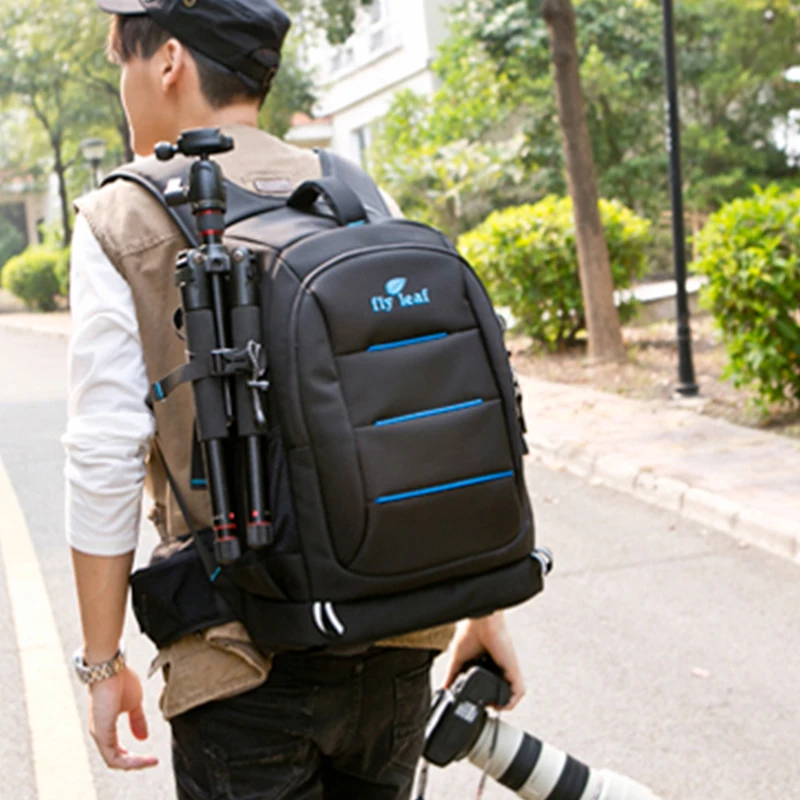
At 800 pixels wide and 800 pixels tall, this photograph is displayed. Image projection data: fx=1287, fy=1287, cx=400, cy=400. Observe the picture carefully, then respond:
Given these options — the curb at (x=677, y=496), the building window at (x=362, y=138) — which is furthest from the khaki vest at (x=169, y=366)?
the building window at (x=362, y=138)

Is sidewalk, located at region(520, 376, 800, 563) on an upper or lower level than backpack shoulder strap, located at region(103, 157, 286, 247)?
lower

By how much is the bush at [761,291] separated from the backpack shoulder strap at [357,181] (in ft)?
21.9

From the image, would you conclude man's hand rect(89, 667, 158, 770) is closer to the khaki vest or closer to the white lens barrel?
the khaki vest

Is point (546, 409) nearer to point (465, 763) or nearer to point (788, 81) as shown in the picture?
point (465, 763)

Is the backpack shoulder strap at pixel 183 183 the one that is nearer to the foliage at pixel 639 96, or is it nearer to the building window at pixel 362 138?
the foliage at pixel 639 96

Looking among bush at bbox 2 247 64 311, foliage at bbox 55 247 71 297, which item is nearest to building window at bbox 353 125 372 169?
foliage at bbox 55 247 71 297

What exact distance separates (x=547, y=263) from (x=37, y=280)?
940 inches

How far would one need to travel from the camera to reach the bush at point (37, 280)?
1332 inches

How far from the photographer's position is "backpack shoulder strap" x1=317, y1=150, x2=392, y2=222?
197 cm

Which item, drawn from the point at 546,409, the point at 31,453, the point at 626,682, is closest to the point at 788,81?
the point at 546,409

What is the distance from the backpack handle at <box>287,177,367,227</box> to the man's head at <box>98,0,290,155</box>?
0.22 metres

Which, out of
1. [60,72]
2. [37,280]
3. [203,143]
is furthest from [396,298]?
[37,280]

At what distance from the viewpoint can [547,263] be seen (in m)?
12.7

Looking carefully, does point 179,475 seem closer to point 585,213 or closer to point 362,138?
point 585,213
